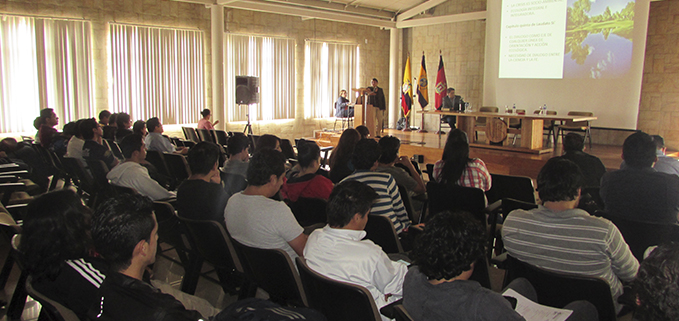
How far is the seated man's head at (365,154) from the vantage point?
350cm

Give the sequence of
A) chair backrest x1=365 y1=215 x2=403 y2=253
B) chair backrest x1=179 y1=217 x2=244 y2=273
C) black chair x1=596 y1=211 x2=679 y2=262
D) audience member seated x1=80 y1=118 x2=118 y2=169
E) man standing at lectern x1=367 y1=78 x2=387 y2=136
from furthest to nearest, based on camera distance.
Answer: man standing at lectern x1=367 y1=78 x2=387 y2=136 < audience member seated x1=80 y1=118 x2=118 y2=169 < chair backrest x1=365 y1=215 x2=403 y2=253 < chair backrest x1=179 y1=217 x2=244 y2=273 < black chair x1=596 y1=211 x2=679 y2=262

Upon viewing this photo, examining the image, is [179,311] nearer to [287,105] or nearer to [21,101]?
[21,101]

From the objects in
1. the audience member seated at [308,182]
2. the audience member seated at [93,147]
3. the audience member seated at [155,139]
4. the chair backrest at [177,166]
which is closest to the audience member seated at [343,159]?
the audience member seated at [308,182]

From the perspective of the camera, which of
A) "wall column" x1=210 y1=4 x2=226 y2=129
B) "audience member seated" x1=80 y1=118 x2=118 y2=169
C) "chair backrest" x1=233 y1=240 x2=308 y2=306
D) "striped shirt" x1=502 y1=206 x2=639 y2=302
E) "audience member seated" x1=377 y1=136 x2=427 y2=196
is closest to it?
"striped shirt" x1=502 y1=206 x2=639 y2=302

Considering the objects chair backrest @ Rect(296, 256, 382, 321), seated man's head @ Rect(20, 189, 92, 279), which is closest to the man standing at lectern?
chair backrest @ Rect(296, 256, 382, 321)

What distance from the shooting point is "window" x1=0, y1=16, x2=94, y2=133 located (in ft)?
29.3

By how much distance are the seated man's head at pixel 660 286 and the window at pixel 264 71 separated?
11.3m

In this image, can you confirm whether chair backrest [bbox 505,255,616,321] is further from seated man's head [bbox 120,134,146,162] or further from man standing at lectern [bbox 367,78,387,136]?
man standing at lectern [bbox 367,78,387,136]

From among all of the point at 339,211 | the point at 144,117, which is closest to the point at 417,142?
the point at 144,117

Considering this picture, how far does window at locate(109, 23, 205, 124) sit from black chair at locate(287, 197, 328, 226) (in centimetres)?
830

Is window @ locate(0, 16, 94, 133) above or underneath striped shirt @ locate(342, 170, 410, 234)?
above

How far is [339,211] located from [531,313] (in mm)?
893

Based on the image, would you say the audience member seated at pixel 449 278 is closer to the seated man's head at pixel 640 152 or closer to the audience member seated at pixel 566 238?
the audience member seated at pixel 566 238

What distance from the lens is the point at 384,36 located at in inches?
605
